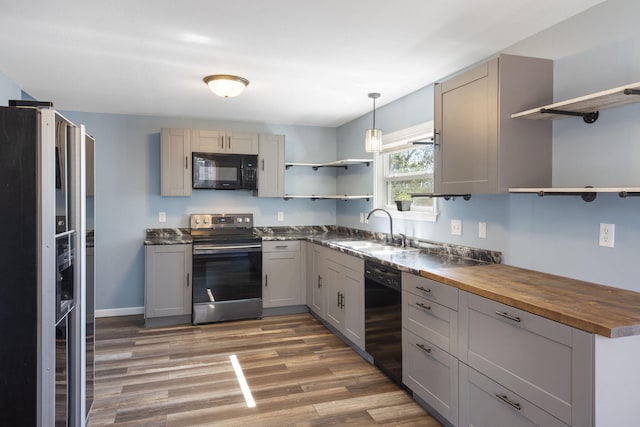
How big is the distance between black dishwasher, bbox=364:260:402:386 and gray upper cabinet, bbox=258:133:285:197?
2.05 metres

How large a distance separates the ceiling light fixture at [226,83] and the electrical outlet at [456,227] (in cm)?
197

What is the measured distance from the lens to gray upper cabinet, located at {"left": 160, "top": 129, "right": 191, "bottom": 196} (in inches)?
178

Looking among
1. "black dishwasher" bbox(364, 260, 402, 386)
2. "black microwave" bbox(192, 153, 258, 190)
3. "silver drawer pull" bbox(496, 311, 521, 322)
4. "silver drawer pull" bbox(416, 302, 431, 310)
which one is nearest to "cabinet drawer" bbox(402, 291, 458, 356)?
"silver drawer pull" bbox(416, 302, 431, 310)

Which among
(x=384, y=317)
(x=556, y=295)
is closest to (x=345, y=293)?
(x=384, y=317)

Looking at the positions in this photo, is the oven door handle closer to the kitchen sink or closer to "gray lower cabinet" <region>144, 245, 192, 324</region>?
"gray lower cabinet" <region>144, 245, 192, 324</region>

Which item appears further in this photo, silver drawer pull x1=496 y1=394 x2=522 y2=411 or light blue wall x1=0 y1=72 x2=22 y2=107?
light blue wall x1=0 y1=72 x2=22 y2=107

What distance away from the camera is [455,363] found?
7.23 ft

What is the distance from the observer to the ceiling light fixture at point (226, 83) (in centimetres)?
320

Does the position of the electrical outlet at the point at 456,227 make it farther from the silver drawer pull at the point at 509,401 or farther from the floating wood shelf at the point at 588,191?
the silver drawer pull at the point at 509,401

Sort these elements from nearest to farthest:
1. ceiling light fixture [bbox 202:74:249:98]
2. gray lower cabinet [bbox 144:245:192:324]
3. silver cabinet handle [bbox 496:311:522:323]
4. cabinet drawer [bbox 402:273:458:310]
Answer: silver cabinet handle [bbox 496:311:522:323], cabinet drawer [bbox 402:273:458:310], ceiling light fixture [bbox 202:74:249:98], gray lower cabinet [bbox 144:245:192:324]

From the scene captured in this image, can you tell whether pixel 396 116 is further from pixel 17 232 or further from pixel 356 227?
pixel 17 232

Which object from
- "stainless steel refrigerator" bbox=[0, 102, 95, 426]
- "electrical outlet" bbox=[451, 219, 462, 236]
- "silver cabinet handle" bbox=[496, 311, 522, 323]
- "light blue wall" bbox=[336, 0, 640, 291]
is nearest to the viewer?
"stainless steel refrigerator" bbox=[0, 102, 95, 426]

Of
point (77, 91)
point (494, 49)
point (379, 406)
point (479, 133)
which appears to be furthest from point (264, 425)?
point (77, 91)

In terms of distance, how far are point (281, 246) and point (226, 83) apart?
1988mm
